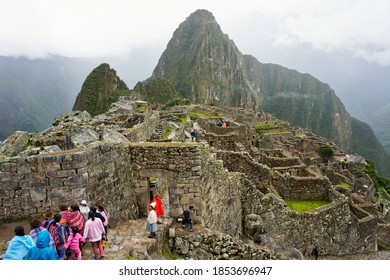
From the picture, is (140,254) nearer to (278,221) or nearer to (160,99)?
(278,221)

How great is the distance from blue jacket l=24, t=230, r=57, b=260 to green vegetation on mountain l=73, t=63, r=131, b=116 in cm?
9605

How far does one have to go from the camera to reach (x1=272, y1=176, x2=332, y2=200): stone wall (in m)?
14.6

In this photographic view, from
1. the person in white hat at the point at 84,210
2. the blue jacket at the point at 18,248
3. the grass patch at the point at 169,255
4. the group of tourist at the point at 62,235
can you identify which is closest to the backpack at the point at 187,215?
the grass patch at the point at 169,255

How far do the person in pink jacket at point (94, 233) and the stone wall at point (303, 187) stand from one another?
34.4 feet

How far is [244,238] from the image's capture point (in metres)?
10.5

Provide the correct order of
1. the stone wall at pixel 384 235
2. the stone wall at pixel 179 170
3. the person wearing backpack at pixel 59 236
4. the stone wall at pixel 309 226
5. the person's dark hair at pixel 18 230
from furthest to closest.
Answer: the stone wall at pixel 384 235, the stone wall at pixel 309 226, the stone wall at pixel 179 170, the person wearing backpack at pixel 59 236, the person's dark hair at pixel 18 230

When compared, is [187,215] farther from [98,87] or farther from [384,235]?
[98,87]

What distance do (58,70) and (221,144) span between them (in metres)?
29.6

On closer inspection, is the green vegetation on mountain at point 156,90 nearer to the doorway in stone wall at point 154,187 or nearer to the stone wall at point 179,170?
the doorway in stone wall at point 154,187

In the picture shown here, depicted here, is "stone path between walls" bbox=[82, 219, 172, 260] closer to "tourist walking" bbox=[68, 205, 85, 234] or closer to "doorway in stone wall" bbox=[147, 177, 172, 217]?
"tourist walking" bbox=[68, 205, 85, 234]

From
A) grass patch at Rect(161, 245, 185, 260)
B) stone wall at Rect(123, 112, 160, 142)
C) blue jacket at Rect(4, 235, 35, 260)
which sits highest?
stone wall at Rect(123, 112, 160, 142)

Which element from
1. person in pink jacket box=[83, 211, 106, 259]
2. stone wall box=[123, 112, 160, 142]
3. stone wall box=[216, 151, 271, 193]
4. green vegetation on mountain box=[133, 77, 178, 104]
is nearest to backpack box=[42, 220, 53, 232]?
person in pink jacket box=[83, 211, 106, 259]

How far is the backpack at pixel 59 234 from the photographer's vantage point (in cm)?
500

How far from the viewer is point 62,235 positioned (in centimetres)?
504
